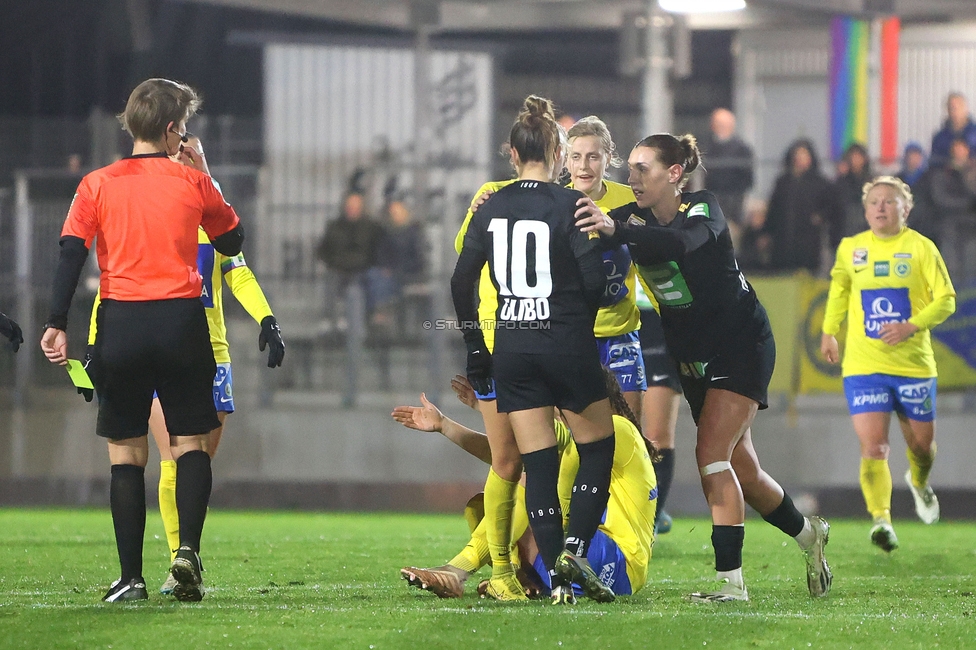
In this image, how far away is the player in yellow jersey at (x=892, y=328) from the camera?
849cm

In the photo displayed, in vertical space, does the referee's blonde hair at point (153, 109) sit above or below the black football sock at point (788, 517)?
above

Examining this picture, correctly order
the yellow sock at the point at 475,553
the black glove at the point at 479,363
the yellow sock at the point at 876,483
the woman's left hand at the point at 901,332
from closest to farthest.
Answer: the black glove at the point at 479,363 → the yellow sock at the point at 475,553 → the yellow sock at the point at 876,483 → the woman's left hand at the point at 901,332

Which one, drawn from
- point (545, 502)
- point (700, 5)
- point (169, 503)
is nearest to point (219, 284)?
point (169, 503)

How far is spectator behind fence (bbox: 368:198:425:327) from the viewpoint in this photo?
1328 cm

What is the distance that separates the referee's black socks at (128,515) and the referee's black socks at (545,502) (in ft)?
4.75

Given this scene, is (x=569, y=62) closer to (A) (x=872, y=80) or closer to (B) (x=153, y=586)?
(A) (x=872, y=80)

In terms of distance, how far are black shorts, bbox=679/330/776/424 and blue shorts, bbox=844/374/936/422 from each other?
2.79 m

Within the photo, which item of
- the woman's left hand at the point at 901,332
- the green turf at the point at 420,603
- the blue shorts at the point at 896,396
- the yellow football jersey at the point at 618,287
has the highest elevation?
the yellow football jersey at the point at 618,287

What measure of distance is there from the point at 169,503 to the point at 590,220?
7.79 feet

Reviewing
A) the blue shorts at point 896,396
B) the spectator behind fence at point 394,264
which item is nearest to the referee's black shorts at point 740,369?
the blue shorts at point 896,396

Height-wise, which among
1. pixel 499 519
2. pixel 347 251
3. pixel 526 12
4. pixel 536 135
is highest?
pixel 526 12

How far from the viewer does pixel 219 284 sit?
6.60 m

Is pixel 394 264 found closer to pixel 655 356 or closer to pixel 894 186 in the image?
pixel 655 356

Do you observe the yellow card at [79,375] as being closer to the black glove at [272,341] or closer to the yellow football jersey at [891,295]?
the black glove at [272,341]
